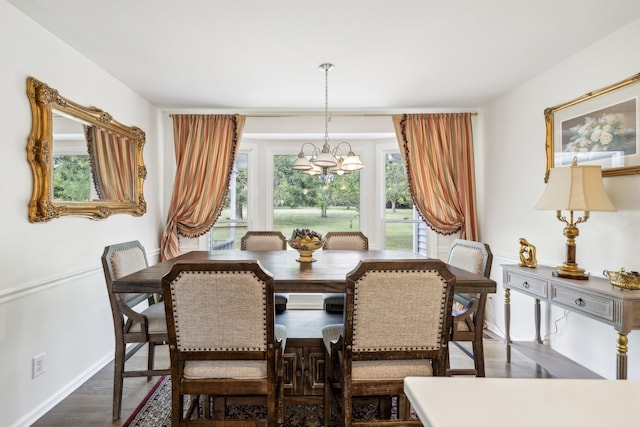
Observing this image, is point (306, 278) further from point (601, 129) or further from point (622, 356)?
point (601, 129)

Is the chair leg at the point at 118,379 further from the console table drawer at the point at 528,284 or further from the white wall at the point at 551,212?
the white wall at the point at 551,212

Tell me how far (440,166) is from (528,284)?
1.77 metres

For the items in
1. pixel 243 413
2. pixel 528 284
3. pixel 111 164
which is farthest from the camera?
pixel 111 164

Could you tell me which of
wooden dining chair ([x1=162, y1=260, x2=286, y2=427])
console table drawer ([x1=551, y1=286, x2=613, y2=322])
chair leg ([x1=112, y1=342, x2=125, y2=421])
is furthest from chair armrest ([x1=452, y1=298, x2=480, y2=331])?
chair leg ([x1=112, y1=342, x2=125, y2=421])

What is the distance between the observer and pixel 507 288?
281cm

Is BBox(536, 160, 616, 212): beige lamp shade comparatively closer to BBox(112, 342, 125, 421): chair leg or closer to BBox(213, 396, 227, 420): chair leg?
BBox(213, 396, 227, 420): chair leg

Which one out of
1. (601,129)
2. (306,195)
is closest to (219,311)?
(601,129)

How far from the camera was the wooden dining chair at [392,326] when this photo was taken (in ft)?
4.92

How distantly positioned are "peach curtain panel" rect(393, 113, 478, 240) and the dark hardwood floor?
146 centimetres

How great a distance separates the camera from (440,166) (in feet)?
12.9

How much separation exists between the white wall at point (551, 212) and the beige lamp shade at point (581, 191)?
0.63 feet

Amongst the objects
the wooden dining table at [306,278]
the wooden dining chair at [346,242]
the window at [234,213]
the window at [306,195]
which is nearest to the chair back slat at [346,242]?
the wooden dining chair at [346,242]

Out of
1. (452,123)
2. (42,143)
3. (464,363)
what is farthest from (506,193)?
(42,143)

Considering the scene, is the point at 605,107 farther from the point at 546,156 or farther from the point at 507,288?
the point at 507,288
